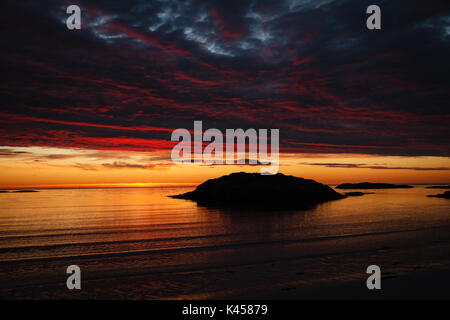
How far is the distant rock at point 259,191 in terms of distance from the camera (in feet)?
303

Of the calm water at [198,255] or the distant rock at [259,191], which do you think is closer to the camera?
the calm water at [198,255]

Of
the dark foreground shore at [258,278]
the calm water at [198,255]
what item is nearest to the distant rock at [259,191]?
the calm water at [198,255]

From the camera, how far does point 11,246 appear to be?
91.2 ft

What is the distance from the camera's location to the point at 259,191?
94000 mm

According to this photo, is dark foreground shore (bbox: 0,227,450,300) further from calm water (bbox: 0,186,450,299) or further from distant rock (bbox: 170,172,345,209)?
distant rock (bbox: 170,172,345,209)

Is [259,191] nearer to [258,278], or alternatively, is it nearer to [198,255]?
[198,255]

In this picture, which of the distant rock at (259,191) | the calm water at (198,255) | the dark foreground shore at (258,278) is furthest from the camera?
the distant rock at (259,191)

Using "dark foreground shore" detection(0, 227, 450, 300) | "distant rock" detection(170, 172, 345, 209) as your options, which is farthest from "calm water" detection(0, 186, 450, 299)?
"distant rock" detection(170, 172, 345, 209)

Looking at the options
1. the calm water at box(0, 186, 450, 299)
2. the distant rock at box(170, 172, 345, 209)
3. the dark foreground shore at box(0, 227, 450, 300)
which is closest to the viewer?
the dark foreground shore at box(0, 227, 450, 300)

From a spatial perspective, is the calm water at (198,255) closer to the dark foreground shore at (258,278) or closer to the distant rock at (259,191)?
the dark foreground shore at (258,278)

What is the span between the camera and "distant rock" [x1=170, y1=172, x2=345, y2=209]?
3639 inches

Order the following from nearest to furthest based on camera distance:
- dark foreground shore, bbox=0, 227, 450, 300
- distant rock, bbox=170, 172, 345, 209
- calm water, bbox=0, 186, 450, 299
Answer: dark foreground shore, bbox=0, 227, 450, 300 → calm water, bbox=0, 186, 450, 299 → distant rock, bbox=170, 172, 345, 209

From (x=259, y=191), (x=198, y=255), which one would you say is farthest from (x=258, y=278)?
(x=259, y=191)

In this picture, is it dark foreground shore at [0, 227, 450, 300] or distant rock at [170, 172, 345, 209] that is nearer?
dark foreground shore at [0, 227, 450, 300]
